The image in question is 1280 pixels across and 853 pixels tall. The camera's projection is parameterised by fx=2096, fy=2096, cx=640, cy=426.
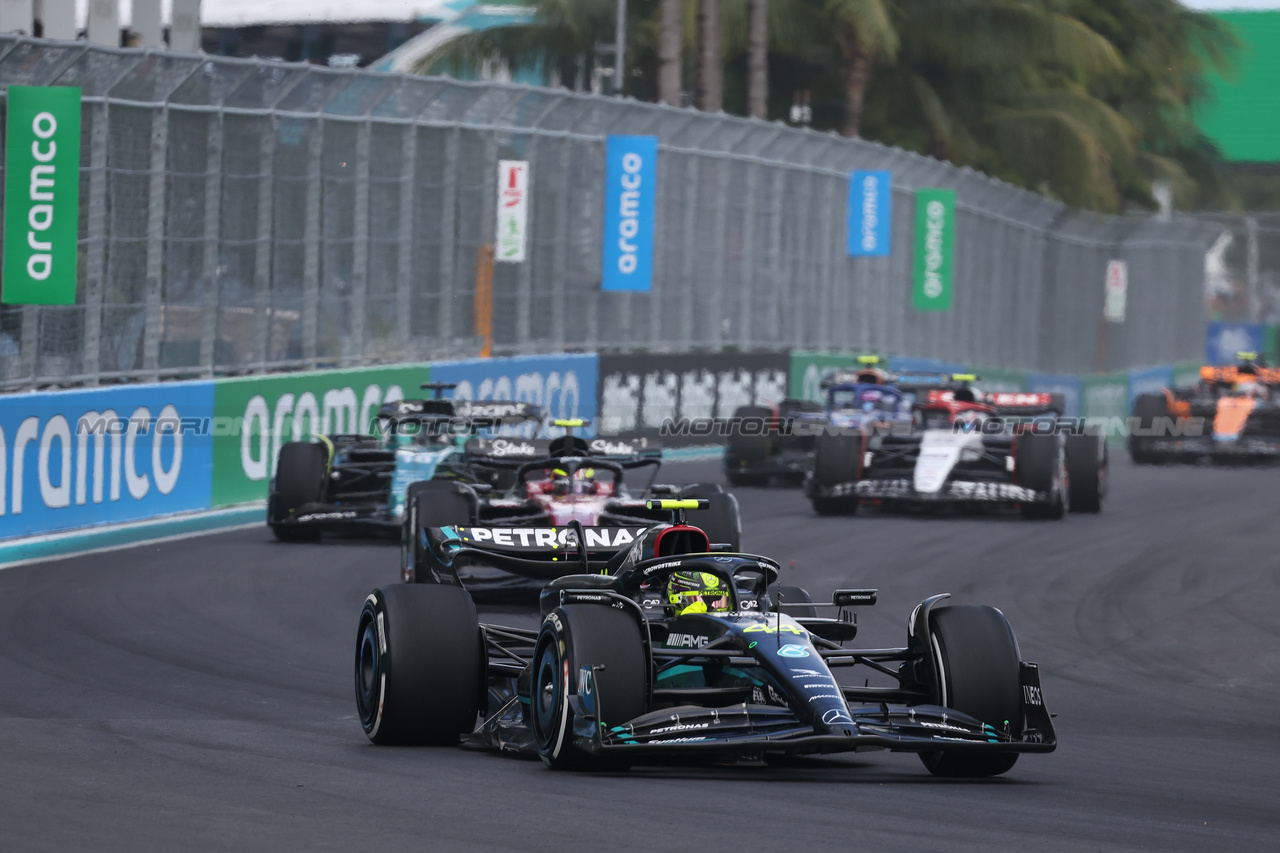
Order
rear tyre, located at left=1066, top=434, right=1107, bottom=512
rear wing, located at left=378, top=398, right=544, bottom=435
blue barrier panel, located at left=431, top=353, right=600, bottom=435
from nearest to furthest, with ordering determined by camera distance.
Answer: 1. rear wing, located at left=378, top=398, right=544, bottom=435
2. rear tyre, located at left=1066, top=434, right=1107, bottom=512
3. blue barrier panel, located at left=431, top=353, right=600, bottom=435

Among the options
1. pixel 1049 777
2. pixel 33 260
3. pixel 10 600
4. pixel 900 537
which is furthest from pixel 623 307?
pixel 1049 777

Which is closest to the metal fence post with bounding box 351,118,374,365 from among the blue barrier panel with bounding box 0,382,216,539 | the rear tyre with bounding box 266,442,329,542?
the blue barrier panel with bounding box 0,382,216,539

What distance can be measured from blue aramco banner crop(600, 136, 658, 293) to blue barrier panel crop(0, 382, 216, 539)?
9778 millimetres

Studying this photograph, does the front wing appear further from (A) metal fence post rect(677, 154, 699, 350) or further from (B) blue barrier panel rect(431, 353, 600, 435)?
(A) metal fence post rect(677, 154, 699, 350)

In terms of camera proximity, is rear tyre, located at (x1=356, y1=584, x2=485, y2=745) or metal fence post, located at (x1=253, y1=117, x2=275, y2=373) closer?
rear tyre, located at (x1=356, y1=584, x2=485, y2=745)

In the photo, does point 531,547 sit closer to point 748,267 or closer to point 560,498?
point 560,498

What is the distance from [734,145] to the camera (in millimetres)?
29016

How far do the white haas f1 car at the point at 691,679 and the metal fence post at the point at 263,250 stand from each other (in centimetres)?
1093

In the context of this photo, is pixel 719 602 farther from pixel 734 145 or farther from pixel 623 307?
pixel 734 145

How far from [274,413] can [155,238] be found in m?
1.94

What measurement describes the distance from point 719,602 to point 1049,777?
1469mm

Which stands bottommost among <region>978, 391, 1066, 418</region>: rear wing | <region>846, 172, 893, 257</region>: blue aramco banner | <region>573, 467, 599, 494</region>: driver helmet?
<region>573, 467, 599, 494</region>: driver helmet

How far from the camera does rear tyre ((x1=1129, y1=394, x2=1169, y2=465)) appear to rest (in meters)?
29.1

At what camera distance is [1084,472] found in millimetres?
20531
